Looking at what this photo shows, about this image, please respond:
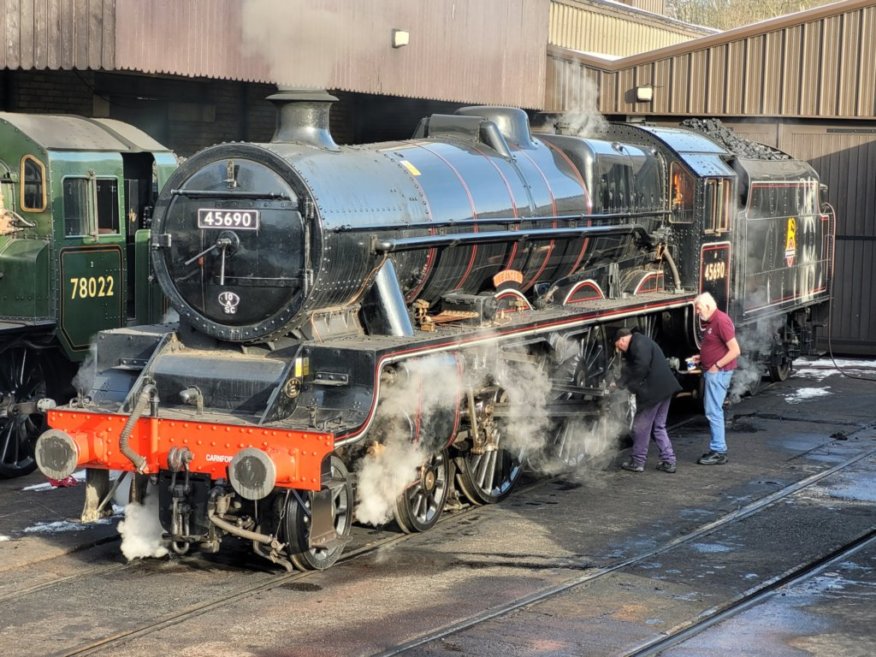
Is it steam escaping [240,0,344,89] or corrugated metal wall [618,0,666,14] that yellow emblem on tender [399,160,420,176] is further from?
corrugated metal wall [618,0,666,14]

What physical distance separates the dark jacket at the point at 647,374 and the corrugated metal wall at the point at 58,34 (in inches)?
213

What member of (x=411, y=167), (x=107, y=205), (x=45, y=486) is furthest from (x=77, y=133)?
(x=411, y=167)

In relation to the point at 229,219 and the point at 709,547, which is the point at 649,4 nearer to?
the point at 709,547

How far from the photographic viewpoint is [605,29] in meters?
24.1

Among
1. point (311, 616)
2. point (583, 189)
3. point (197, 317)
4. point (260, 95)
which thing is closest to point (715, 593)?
point (311, 616)

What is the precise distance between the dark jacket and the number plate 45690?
3.94 metres

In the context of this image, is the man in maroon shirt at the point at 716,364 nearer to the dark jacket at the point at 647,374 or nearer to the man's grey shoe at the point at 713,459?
the man's grey shoe at the point at 713,459

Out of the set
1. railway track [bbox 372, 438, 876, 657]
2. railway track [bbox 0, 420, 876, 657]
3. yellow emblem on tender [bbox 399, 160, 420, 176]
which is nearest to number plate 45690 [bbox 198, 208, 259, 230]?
yellow emblem on tender [bbox 399, 160, 420, 176]

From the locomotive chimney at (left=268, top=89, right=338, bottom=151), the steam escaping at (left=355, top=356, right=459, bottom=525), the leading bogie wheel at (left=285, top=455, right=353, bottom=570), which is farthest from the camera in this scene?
the locomotive chimney at (left=268, top=89, right=338, bottom=151)

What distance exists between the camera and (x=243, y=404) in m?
7.70

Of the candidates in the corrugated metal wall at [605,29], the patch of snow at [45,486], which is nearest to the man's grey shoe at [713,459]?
the patch of snow at [45,486]

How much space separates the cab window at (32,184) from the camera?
34.3 ft

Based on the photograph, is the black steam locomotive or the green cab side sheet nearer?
the black steam locomotive

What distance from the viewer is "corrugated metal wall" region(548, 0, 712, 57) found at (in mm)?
21891
